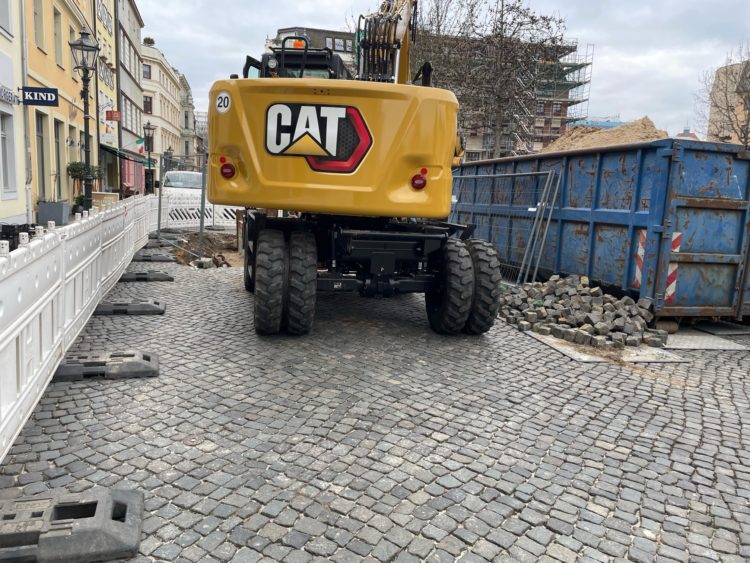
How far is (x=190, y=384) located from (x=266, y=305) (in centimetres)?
140

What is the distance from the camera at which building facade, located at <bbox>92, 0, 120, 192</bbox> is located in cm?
2994

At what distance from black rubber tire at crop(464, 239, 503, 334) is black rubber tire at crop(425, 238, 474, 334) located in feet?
0.26

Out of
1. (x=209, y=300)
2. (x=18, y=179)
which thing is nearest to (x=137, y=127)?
(x=18, y=179)

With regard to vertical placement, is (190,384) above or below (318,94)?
below

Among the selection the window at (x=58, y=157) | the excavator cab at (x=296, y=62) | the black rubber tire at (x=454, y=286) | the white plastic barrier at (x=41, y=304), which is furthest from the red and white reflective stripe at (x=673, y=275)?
the window at (x=58, y=157)

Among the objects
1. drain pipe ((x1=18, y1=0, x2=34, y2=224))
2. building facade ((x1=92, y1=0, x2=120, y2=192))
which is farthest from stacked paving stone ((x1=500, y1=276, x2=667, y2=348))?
building facade ((x1=92, y1=0, x2=120, y2=192))

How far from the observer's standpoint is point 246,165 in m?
5.84

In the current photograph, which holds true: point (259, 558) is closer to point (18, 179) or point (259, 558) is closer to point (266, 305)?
point (266, 305)

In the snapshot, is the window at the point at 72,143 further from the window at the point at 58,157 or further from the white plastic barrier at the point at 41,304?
the white plastic barrier at the point at 41,304

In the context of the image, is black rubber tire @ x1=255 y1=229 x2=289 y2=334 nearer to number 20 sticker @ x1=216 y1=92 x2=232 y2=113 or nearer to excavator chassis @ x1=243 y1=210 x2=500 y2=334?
excavator chassis @ x1=243 y1=210 x2=500 y2=334

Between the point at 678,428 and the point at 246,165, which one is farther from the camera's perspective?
the point at 246,165

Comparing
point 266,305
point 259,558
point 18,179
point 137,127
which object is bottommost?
point 259,558

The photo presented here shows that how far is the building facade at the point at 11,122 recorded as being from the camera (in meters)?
15.0

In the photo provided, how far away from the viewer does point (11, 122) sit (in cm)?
1569
